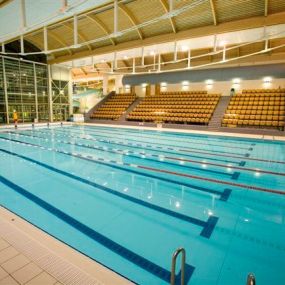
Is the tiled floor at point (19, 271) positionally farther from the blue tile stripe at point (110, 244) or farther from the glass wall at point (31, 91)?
the glass wall at point (31, 91)

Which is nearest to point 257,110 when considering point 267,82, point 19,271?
point 267,82

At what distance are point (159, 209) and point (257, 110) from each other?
1195cm

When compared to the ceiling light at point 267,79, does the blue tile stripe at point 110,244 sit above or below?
below

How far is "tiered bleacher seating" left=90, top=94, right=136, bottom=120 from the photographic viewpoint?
17938 mm

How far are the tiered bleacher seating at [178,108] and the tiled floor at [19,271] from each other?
1286 centimetres

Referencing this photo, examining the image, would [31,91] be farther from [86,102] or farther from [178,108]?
[86,102]

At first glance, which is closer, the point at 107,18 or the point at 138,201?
the point at 138,201

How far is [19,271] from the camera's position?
6.09 ft

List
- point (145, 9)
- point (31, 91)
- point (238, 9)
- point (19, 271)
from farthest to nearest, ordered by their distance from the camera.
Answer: point (31, 91)
point (145, 9)
point (238, 9)
point (19, 271)

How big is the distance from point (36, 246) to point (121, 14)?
452 inches

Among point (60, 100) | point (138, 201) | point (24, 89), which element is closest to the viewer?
point (138, 201)

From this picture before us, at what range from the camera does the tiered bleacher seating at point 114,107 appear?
58.9 feet

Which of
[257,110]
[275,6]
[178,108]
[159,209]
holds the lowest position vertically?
[159,209]

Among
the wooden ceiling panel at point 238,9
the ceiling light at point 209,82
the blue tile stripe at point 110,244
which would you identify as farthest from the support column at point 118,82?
the blue tile stripe at point 110,244
